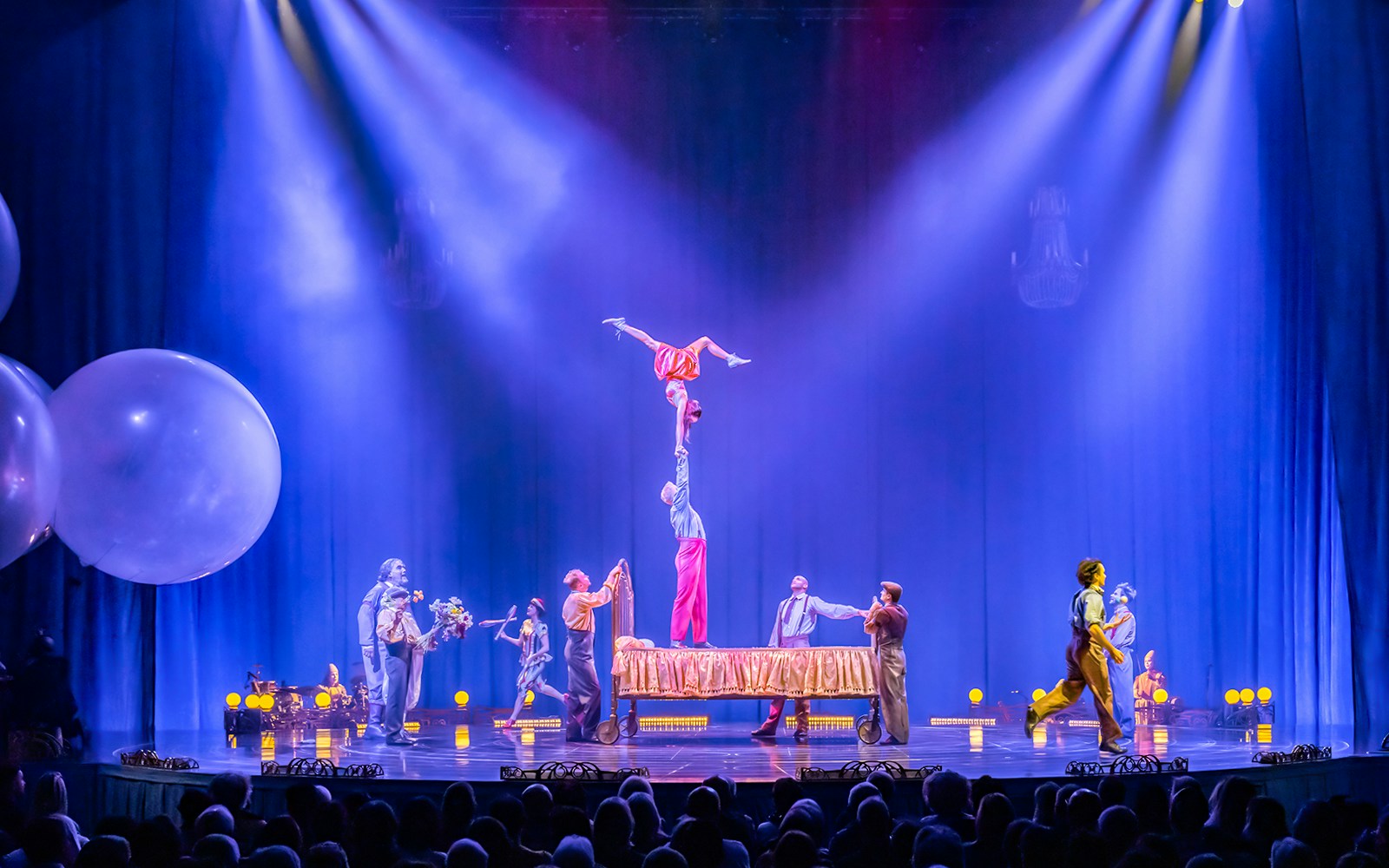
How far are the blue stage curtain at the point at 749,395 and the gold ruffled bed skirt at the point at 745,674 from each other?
4630 millimetres

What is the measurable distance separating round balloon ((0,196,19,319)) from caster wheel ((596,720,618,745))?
5.23 metres

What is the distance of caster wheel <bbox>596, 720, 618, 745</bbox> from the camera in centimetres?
1021

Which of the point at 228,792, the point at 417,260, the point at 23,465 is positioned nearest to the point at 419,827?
the point at 228,792

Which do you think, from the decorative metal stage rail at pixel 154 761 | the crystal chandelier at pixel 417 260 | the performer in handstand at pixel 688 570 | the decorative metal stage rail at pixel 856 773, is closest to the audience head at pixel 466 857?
the decorative metal stage rail at pixel 856 773

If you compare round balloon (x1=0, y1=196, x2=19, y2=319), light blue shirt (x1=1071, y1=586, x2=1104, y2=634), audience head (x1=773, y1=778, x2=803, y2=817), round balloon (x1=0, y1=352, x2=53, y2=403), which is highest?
round balloon (x1=0, y1=196, x2=19, y2=319)

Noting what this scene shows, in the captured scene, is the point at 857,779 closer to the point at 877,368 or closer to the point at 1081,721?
the point at 1081,721

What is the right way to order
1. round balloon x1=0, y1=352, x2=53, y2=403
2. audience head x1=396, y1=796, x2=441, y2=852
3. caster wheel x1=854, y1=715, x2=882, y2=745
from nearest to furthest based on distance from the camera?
audience head x1=396, y1=796, x2=441, y2=852, round balloon x1=0, y1=352, x2=53, y2=403, caster wheel x1=854, y1=715, x2=882, y2=745

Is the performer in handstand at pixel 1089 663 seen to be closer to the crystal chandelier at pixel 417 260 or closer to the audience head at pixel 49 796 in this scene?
the audience head at pixel 49 796

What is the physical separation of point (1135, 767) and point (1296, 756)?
1.19 metres

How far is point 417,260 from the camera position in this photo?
49.4 ft

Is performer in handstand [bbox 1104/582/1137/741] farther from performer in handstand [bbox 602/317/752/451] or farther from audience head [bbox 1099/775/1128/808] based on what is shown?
audience head [bbox 1099/775/1128/808]

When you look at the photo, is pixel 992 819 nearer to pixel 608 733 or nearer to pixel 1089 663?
pixel 1089 663

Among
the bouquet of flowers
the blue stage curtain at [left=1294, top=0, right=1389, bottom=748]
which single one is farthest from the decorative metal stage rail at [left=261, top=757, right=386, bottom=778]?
the blue stage curtain at [left=1294, top=0, right=1389, bottom=748]

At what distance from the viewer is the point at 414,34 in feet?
48.3
